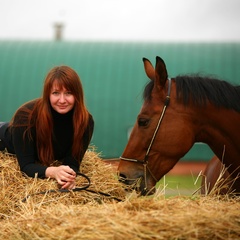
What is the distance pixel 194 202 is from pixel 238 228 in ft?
2.31

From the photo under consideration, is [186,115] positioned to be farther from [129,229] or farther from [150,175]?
[129,229]

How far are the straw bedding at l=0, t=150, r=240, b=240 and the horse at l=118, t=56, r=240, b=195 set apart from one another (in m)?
0.94

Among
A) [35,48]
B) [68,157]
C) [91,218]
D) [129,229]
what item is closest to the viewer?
[129,229]

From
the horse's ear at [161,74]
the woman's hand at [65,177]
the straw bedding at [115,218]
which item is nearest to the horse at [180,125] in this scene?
the horse's ear at [161,74]

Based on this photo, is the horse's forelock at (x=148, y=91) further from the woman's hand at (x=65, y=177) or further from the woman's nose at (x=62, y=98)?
the woman's hand at (x=65, y=177)

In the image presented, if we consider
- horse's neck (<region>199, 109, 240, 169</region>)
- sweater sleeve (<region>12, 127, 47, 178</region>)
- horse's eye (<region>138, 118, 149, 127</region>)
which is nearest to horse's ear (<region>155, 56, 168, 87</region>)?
horse's eye (<region>138, 118, 149, 127</region>)

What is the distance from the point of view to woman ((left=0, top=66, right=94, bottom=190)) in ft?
15.4

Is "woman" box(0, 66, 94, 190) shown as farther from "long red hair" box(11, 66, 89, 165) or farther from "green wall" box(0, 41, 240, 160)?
"green wall" box(0, 41, 240, 160)

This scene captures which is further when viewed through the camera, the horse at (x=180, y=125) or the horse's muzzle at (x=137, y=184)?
the horse at (x=180, y=125)

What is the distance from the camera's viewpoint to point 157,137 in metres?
5.18

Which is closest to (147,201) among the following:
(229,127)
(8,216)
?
(8,216)

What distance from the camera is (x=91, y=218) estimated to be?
3.22 m

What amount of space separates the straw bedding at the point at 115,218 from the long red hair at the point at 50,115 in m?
0.48

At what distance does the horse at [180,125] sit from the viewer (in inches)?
202
